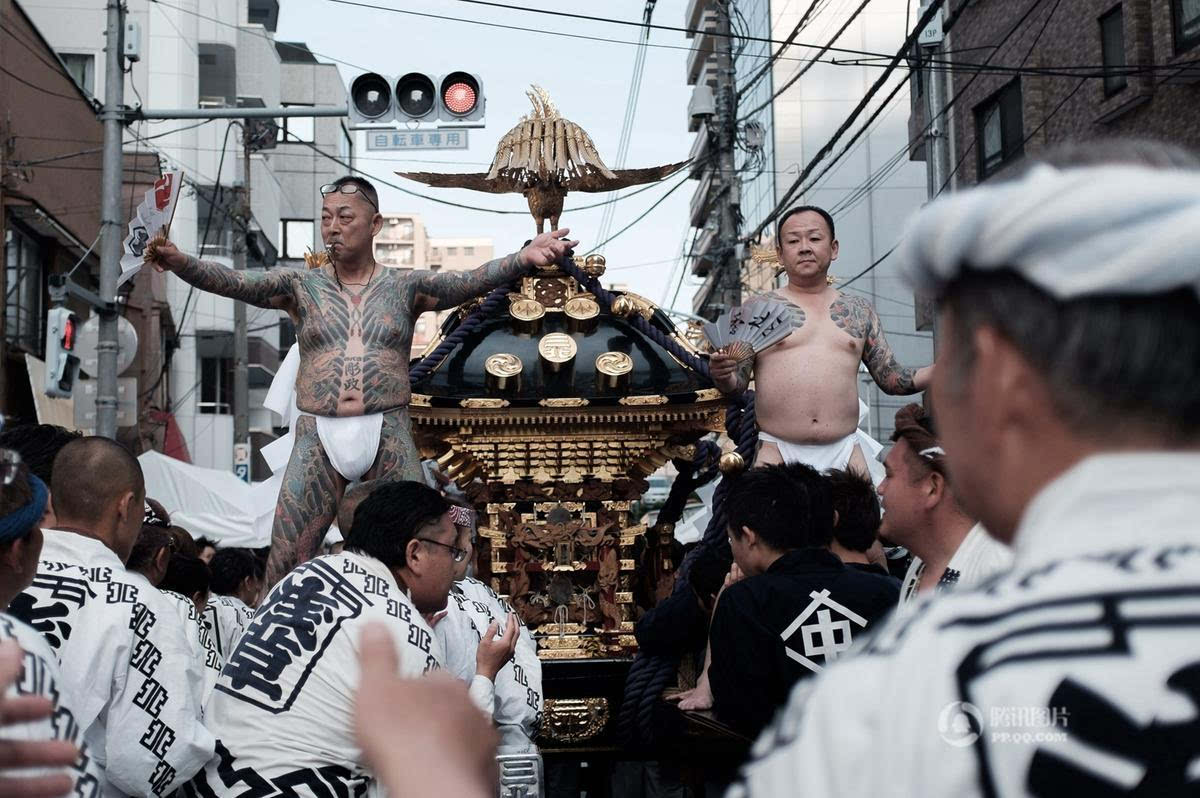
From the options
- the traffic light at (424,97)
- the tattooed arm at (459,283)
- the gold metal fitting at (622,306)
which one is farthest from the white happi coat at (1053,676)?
the traffic light at (424,97)

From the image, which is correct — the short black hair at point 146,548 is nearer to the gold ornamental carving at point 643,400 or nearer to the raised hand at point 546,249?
the raised hand at point 546,249

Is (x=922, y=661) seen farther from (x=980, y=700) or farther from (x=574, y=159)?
(x=574, y=159)

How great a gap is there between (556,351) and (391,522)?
2327 mm

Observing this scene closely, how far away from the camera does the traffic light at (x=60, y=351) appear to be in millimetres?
11734

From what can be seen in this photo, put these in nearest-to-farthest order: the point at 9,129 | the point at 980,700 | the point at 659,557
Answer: the point at 980,700, the point at 659,557, the point at 9,129

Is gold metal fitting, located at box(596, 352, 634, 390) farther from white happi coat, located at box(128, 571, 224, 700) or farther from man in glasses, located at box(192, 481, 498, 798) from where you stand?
man in glasses, located at box(192, 481, 498, 798)

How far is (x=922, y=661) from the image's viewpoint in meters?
1.03

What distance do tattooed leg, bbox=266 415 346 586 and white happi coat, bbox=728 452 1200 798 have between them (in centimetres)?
394

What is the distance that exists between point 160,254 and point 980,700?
400 centimetres

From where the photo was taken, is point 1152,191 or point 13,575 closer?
point 1152,191

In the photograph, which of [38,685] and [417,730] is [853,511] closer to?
[38,685]

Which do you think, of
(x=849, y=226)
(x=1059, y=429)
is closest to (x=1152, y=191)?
(x=1059, y=429)

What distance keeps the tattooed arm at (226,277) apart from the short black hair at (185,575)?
1103 mm

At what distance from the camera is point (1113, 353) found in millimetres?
1037
